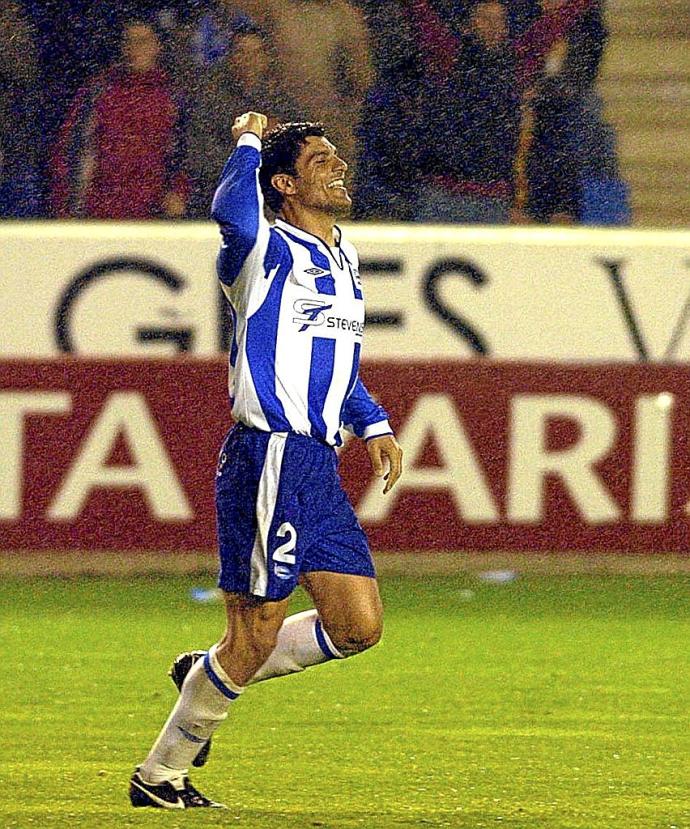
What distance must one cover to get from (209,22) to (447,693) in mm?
4282

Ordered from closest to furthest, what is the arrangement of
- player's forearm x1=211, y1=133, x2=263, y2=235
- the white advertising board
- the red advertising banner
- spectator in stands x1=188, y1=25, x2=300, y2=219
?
player's forearm x1=211, y1=133, x2=263, y2=235 < the red advertising banner < the white advertising board < spectator in stands x1=188, y1=25, x2=300, y2=219

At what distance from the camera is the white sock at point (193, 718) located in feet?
14.8

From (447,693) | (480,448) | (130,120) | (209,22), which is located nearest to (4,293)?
(130,120)

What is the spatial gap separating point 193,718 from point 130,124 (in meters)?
5.18

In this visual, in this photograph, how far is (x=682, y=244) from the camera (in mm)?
9062

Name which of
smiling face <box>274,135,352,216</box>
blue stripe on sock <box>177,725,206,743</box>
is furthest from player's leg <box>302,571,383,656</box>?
smiling face <box>274,135,352,216</box>

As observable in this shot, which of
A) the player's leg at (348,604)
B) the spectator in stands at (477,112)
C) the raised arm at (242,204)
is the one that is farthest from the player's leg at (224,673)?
the spectator in stands at (477,112)

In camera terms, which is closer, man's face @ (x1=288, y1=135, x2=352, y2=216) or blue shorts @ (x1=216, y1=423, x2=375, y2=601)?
blue shorts @ (x1=216, y1=423, x2=375, y2=601)

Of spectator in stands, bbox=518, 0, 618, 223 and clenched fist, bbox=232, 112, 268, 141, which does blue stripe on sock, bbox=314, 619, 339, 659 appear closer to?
clenched fist, bbox=232, 112, 268, 141

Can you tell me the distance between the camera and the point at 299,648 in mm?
4703

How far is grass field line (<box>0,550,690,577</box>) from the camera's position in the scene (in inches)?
334

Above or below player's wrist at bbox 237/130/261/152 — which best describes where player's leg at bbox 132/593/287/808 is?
below

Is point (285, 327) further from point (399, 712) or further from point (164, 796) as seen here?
point (399, 712)

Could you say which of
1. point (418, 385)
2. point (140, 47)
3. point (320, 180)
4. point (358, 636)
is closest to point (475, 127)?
point (418, 385)
